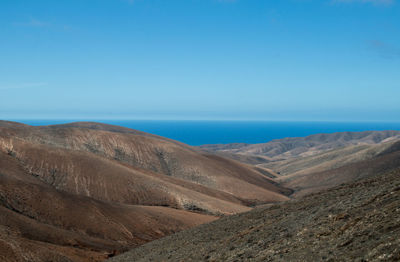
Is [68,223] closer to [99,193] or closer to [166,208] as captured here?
[166,208]

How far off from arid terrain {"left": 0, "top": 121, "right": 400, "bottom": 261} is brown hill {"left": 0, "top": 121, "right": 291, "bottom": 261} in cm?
15

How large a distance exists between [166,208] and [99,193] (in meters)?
11.0

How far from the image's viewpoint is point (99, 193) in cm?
5388

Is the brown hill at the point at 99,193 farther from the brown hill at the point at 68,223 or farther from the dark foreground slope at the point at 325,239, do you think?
the dark foreground slope at the point at 325,239

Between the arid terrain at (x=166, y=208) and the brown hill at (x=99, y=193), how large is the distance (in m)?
0.15

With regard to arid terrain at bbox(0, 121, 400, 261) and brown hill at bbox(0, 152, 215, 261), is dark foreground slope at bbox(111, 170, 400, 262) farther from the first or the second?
brown hill at bbox(0, 152, 215, 261)

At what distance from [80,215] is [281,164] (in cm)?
11581

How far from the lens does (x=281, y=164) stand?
146000 mm

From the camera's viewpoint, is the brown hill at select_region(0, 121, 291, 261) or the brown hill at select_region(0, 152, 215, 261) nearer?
the brown hill at select_region(0, 152, 215, 261)

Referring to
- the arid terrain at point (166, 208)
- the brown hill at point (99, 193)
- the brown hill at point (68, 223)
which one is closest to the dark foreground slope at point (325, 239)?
the arid terrain at point (166, 208)

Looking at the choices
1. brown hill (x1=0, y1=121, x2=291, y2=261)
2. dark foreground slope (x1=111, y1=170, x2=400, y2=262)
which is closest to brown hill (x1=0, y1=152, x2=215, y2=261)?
brown hill (x1=0, y1=121, x2=291, y2=261)

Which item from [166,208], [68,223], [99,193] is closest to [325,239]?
[68,223]

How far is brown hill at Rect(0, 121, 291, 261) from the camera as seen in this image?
32.2 m

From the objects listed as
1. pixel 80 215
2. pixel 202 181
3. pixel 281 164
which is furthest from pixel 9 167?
pixel 281 164
